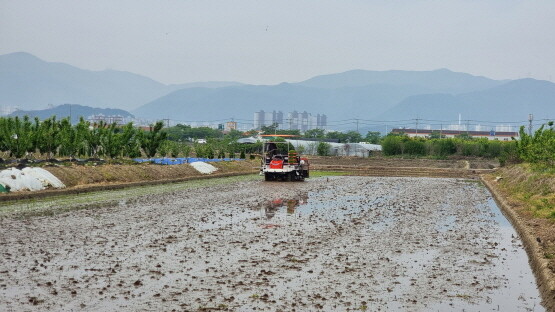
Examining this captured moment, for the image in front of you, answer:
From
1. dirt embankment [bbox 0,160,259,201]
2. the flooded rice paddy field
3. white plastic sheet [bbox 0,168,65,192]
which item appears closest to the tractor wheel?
dirt embankment [bbox 0,160,259,201]

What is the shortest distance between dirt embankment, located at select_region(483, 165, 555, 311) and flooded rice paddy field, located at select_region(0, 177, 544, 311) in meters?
0.27

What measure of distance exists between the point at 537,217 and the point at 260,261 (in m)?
9.88

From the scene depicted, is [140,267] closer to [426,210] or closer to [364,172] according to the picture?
[426,210]

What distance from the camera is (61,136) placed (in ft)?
116

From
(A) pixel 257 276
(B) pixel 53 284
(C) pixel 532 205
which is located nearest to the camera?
(B) pixel 53 284

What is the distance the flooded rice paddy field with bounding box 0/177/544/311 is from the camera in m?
8.21

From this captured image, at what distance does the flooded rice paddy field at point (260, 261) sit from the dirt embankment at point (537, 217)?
A: 273 millimetres

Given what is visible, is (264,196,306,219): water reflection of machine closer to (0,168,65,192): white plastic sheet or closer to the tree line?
(0,168,65,192): white plastic sheet

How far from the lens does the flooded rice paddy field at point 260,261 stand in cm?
821

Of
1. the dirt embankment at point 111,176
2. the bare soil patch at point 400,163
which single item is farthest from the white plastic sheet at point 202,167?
the bare soil patch at point 400,163

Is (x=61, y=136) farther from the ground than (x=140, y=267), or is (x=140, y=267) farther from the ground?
(x=61, y=136)

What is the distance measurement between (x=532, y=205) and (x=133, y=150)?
1028 inches

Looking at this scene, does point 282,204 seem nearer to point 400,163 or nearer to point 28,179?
point 28,179

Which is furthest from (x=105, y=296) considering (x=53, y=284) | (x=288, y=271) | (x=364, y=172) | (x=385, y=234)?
(x=364, y=172)
